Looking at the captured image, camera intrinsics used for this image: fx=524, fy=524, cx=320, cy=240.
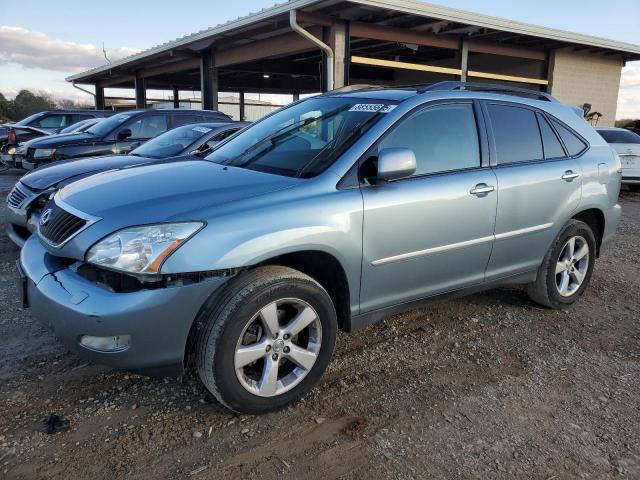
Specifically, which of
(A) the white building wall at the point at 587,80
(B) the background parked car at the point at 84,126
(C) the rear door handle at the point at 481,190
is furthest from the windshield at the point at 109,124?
(A) the white building wall at the point at 587,80

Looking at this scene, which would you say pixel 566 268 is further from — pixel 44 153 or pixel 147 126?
pixel 44 153

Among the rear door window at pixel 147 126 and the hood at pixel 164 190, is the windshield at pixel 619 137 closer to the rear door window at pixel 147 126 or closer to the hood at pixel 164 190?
the rear door window at pixel 147 126

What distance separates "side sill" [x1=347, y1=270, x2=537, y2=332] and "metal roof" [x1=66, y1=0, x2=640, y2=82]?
25.5 ft

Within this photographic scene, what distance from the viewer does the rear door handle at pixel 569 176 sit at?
4.14 meters

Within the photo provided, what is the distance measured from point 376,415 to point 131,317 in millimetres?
1370

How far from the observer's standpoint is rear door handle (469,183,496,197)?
3532mm

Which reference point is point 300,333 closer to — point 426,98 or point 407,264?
point 407,264

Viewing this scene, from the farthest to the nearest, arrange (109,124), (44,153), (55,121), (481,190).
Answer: (55,121) → (109,124) → (44,153) → (481,190)

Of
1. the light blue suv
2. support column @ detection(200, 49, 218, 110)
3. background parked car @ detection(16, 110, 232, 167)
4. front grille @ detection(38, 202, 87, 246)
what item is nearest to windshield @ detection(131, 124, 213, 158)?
background parked car @ detection(16, 110, 232, 167)

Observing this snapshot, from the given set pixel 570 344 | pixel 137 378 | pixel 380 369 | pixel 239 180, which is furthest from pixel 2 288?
pixel 570 344

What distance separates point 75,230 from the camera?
2.74 meters

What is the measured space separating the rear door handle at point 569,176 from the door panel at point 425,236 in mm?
851

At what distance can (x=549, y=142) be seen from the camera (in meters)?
4.20

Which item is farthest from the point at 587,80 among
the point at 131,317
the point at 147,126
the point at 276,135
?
the point at 131,317
